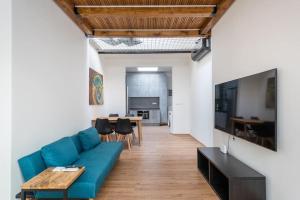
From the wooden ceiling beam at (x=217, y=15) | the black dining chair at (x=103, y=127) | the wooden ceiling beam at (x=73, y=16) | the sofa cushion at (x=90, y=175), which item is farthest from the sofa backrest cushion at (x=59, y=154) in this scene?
the wooden ceiling beam at (x=217, y=15)

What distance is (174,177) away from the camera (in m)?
3.71

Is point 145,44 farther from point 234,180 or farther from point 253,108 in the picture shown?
point 234,180

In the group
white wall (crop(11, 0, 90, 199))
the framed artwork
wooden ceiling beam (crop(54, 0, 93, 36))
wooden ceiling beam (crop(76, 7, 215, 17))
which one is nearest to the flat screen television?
the framed artwork

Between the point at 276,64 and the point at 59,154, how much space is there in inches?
113

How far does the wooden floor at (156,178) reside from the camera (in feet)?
9.93

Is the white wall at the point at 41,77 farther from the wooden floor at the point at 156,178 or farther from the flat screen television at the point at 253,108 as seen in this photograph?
the flat screen television at the point at 253,108

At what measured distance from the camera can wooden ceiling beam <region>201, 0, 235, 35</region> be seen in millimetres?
3490

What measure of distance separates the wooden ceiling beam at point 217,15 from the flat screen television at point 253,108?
4.34 ft

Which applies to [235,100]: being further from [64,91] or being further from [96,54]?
[96,54]

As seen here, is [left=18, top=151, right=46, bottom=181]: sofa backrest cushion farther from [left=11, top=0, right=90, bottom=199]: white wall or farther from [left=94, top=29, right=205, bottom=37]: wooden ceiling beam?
[left=94, top=29, right=205, bottom=37]: wooden ceiling beam
